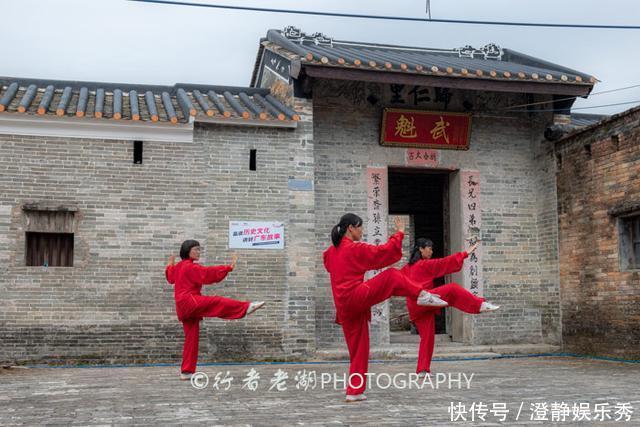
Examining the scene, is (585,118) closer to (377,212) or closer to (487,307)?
(377,212)

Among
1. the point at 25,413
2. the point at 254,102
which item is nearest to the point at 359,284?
the point at 25,413

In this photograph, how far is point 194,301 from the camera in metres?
7.05

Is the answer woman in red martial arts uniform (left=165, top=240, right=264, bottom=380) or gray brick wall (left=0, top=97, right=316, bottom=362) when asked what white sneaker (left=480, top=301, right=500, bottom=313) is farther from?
gray brick wall (left=0, top=97, right=316, bottom=362)

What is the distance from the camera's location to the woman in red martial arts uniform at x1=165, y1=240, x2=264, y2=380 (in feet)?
23.0

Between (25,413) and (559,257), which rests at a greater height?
(559,257)

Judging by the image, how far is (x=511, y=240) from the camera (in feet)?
37.1

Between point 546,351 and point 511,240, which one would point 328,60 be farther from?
point 546,351

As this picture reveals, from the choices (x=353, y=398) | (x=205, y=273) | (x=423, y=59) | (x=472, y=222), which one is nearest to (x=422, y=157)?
(x=472, y=222)

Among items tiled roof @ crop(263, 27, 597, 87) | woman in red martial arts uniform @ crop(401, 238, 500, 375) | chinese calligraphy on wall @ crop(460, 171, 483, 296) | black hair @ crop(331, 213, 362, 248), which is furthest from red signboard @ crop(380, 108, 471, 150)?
black hair @ crop(331, 213, 362, 248)

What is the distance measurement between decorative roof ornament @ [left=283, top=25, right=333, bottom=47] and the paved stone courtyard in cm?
549

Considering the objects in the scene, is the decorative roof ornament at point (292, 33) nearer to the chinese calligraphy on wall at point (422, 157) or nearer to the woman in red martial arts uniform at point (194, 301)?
the chinese calligraphy on wall at point (422, 157)

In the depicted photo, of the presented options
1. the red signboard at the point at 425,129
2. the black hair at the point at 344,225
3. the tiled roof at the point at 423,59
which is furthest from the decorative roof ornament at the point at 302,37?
the black hair at the point at 344,225

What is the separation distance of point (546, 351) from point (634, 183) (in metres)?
2.91

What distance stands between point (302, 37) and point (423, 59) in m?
2.00
